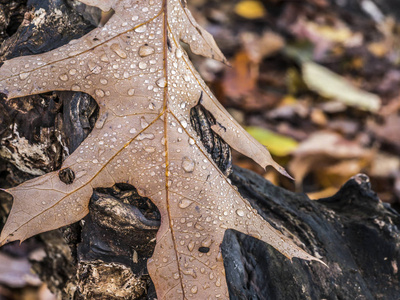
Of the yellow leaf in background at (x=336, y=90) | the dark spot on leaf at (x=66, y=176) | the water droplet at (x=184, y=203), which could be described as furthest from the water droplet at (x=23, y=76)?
the yellow leaf in background at (x=336, y=90)

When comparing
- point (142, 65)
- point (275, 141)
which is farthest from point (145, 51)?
point (275, 141)

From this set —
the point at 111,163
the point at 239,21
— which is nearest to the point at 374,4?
the point at 239,21

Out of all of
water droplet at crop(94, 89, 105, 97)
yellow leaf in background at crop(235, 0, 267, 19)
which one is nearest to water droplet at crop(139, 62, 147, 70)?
water droplet at crop(94, 89, 105, 97)

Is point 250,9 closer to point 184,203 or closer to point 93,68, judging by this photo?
point 93,68

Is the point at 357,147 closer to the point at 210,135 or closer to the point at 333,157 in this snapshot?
the point at 333,157

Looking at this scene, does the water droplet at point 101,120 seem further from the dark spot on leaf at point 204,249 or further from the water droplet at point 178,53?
the dark spot on leaf at point 204,249

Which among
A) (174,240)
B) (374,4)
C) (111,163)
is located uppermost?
(111,163)
